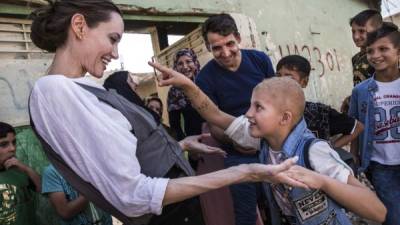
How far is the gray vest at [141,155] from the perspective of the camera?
4.01ft

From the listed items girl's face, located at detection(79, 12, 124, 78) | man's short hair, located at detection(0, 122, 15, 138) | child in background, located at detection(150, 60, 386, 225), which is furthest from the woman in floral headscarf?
girl's face, located at detection(79, 12, 124, 78)

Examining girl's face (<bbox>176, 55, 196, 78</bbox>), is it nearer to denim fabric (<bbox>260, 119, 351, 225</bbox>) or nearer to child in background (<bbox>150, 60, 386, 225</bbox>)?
child in background (<bbox>150, 60, 386, 225</bbox>)

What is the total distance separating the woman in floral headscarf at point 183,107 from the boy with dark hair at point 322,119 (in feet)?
3.07

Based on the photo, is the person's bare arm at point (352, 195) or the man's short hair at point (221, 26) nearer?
the person's bare arm at point (352, 195)

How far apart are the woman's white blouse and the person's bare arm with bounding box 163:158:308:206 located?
0.04m

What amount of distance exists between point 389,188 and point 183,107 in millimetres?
1867

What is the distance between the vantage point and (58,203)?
2451 mm

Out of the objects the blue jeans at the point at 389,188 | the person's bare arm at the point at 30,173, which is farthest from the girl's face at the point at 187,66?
the blue jeans at the point at 389,188

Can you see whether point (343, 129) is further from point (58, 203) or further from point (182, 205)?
point (58, 203)

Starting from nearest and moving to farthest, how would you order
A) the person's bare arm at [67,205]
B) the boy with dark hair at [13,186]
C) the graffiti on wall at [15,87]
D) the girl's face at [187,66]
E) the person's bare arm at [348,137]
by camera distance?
the person's bare arm at [67,205] → the boy with dark hair at [13,186] → the person's bare arm at [348,137] → the graffiti on wall at [15,87] → the girl's face at [187,66]

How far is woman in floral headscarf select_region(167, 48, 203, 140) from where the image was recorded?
3.31 metres

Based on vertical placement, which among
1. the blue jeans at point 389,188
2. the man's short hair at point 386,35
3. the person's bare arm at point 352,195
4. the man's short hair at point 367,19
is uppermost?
the man's short hair at point 367,19

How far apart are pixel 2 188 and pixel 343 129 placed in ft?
8.02

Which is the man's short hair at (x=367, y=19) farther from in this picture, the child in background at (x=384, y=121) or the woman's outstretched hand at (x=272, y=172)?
the woman's outstretched hand at (x=272, y=172)
